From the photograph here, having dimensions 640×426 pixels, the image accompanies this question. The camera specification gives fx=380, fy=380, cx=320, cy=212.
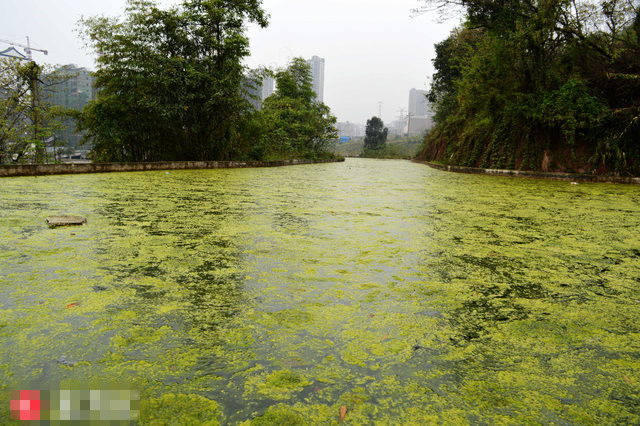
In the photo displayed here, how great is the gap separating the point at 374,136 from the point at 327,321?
147 feet

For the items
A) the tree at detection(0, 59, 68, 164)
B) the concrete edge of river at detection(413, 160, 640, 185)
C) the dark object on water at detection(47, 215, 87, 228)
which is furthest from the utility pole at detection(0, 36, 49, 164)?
the concrete edge of river at detection(413, 160, 640, 185)

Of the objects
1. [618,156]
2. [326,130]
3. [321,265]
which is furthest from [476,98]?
[321,265]

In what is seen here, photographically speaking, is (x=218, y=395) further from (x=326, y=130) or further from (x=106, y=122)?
(x=326, y=130)

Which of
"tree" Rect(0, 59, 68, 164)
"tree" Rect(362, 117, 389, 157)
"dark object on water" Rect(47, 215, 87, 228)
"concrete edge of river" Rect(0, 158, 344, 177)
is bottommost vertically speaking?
"dark object on water" Rect(47, 215, 87, 228)

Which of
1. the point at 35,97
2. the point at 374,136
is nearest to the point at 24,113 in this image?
the point at 35,97

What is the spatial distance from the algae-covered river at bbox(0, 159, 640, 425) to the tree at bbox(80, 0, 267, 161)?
7.86m

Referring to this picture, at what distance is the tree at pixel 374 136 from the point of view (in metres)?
44.0

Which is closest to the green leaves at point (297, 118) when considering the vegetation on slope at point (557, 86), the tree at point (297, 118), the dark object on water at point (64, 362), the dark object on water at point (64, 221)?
the tree at point (297, 118)

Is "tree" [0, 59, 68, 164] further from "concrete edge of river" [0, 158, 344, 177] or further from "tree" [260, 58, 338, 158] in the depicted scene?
"tree" [260, 58, 338, 158]

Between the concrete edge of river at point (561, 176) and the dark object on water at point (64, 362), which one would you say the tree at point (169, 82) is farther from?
the dark object on water at point (64, 362)

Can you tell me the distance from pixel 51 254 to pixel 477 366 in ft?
7.55

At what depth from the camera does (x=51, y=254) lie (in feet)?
7.23

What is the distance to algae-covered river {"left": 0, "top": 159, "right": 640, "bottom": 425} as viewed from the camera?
3.23 ft

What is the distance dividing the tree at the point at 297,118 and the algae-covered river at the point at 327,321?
15.3 metres
